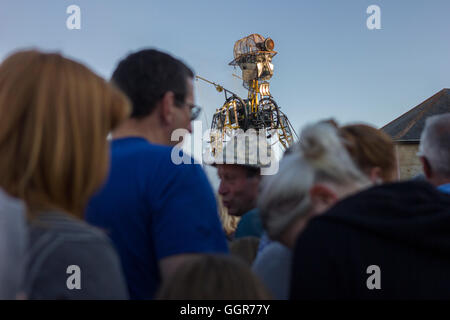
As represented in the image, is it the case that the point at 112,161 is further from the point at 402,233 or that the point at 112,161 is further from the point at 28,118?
the point at 402,233

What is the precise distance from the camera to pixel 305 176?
1.61 metres

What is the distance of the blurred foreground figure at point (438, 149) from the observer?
3.03 metres

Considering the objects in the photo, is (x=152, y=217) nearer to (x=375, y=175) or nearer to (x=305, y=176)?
(x=305, y=176)

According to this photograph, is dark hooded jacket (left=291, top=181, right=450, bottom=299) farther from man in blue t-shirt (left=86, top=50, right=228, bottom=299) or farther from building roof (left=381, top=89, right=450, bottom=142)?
building roof (left=381, top=89, right=450, bottom=142)

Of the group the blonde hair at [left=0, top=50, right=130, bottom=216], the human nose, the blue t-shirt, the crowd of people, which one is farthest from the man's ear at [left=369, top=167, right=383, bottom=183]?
the human nose

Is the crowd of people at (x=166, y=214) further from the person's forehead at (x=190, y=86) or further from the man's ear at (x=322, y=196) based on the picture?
the person's forehead at (x=190, y=86)

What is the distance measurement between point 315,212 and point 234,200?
212 cm

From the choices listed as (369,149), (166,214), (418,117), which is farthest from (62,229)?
(418,117)

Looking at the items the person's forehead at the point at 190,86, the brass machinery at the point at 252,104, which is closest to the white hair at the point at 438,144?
the person's forehead at the point at 190,86

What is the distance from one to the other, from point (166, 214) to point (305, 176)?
596 millimetres

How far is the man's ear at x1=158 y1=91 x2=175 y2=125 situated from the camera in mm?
2207

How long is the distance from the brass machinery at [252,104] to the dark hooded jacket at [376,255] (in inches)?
923

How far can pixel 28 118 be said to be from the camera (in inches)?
47.9

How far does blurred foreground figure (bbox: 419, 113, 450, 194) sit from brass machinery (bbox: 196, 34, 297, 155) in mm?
21698
